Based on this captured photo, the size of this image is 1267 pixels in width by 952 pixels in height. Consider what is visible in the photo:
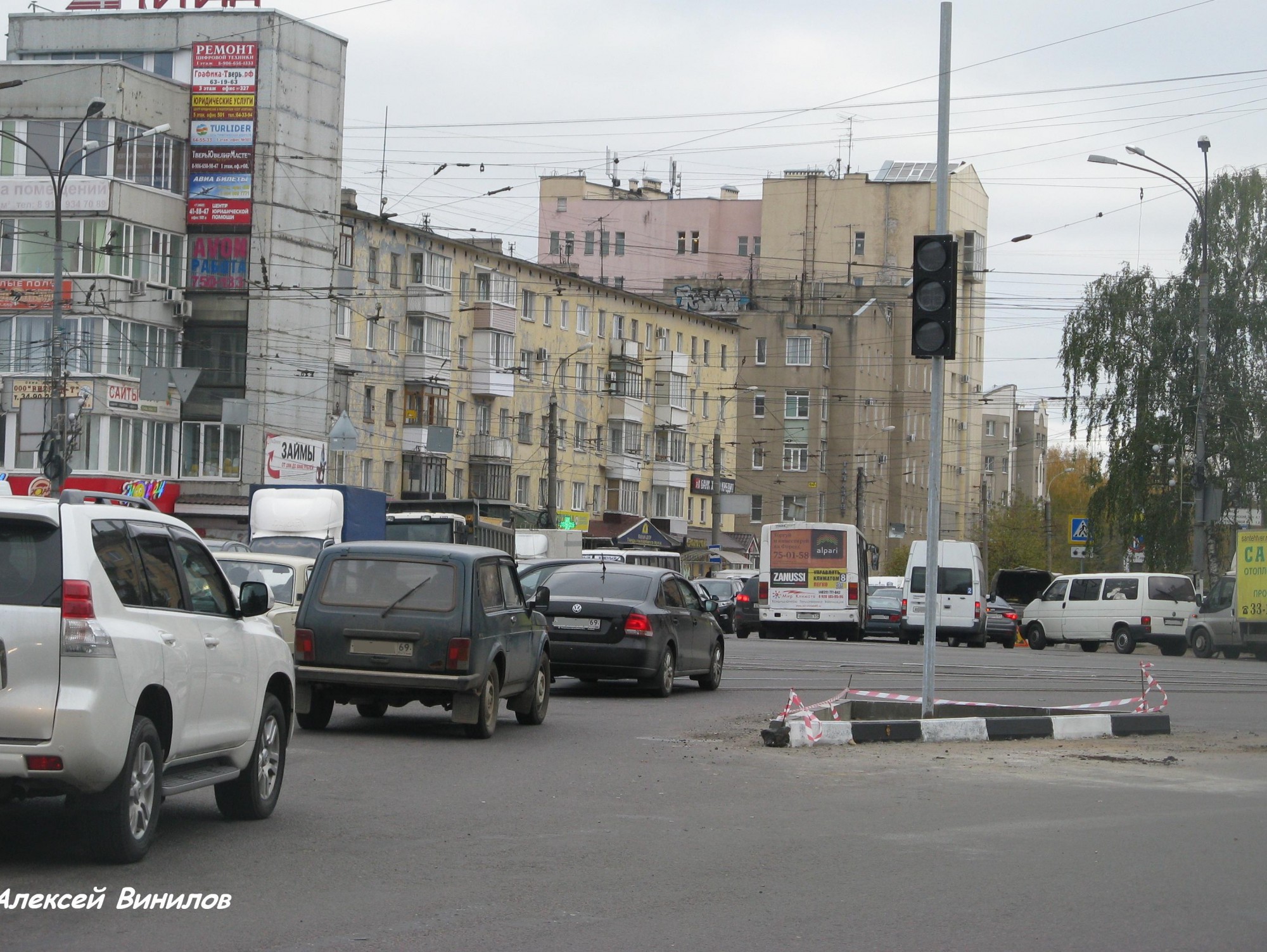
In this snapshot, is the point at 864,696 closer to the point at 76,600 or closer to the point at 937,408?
the point at 937,408

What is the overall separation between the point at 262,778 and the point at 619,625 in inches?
401

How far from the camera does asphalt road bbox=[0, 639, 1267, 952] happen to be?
22.3 feet

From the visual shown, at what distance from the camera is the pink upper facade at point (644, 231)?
106812 mm

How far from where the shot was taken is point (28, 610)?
7363mm

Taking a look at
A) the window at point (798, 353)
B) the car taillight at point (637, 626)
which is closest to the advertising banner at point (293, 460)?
the car taillight at point (637, 626)

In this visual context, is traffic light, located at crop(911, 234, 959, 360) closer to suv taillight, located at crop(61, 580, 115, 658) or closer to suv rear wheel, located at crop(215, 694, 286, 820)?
suv rear wheel, located at crop(215, 694, 286, 820)

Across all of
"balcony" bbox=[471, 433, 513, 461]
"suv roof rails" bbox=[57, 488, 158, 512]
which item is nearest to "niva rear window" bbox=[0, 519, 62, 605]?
"suv roof rails" bbox=[57, 488, 158, 512]

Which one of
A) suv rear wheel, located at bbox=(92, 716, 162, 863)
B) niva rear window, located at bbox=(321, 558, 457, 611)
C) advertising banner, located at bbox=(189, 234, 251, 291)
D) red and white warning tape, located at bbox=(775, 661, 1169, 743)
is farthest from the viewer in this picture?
advertising banner, located at bbox=(189, 234, 251, 291)

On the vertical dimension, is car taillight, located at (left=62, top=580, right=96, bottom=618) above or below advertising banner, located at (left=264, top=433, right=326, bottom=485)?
below

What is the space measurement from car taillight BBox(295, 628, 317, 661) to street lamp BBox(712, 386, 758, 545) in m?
61.7

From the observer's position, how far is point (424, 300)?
2638 inches

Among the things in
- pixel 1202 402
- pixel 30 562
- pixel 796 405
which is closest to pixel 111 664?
pixel 30 562

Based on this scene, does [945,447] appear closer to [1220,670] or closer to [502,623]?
[1220,670]

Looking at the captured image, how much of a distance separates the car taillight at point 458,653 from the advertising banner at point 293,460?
44.1 metres
